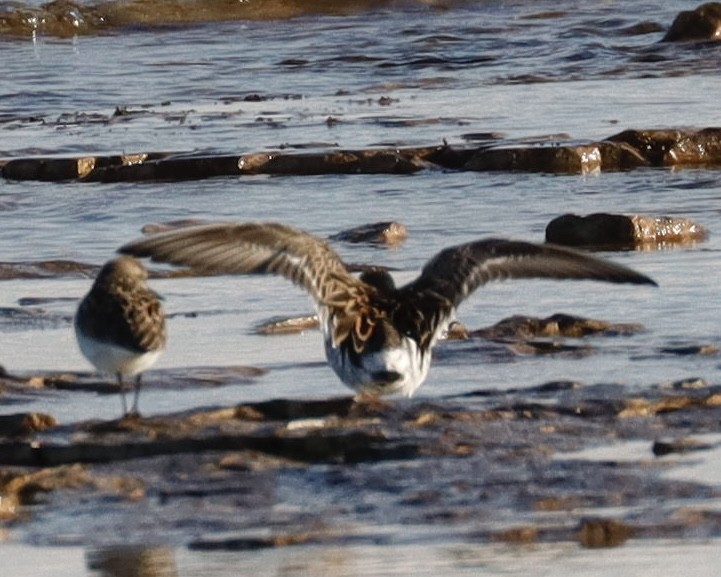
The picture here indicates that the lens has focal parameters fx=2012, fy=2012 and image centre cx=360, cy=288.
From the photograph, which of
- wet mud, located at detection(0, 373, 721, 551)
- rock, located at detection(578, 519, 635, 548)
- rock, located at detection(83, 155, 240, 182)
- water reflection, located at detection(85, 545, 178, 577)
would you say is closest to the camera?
water reflection, located at detection(85, 545, 178, 577)

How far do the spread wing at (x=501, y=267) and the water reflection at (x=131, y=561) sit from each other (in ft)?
5.61

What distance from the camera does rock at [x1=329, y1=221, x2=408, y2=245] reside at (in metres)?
8.51

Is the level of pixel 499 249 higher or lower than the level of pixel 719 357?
higher

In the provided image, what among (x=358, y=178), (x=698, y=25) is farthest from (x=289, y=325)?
(x=698, y=25)

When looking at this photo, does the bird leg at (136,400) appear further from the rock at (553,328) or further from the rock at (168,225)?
the rock at (168,225)

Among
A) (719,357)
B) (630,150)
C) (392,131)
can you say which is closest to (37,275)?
(719,357)

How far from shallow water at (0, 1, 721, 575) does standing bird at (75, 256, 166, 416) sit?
0.16 metres

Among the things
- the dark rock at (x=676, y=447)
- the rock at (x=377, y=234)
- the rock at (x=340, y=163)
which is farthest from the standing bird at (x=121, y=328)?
the rock at (x=340, y=163)

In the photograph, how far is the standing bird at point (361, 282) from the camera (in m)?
5.50

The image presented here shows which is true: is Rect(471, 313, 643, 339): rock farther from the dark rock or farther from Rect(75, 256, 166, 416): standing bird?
the dark rock

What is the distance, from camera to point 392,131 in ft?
40.0

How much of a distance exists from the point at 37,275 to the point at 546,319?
2.29 meters

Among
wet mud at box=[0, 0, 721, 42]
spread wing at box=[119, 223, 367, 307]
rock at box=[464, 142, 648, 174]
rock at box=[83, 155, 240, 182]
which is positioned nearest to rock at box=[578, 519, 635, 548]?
spread wing at box=[119, 223, 367, 307]

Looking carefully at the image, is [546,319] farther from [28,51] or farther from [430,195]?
[28,51]
